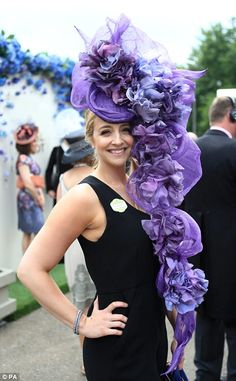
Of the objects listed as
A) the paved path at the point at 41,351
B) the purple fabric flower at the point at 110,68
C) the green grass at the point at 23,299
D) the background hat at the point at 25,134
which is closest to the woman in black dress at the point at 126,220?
the purple fabric flower at the point at 110,68

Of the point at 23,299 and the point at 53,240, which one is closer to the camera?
the point at 53,240

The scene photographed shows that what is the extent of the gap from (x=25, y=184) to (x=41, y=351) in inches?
93.8

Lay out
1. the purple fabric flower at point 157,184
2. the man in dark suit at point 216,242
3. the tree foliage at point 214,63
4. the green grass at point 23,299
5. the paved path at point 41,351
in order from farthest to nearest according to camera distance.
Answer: the tree foliage at point 214,63 → the green grass at point 23,299 → the paved path at point 41,351 → the man in dark suit at point 216,242 → the purple fabric flower at point 157,184

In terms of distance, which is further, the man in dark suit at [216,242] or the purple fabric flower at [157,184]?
the man in dark suit at [216,242]

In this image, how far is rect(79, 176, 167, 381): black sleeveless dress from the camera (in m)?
1.71

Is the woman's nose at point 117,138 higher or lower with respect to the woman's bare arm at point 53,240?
higher

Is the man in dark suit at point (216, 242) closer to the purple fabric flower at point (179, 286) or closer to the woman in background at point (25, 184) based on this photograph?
the purple fabric flower at point (179, 286)

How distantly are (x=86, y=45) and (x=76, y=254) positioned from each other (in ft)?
6.61

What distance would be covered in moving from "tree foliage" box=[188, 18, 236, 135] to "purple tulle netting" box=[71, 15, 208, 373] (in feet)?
117

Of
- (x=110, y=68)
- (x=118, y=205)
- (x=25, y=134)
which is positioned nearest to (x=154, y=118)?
(x=110, y=68)

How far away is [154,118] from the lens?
67.1 inches

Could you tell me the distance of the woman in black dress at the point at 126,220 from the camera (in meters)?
1.69

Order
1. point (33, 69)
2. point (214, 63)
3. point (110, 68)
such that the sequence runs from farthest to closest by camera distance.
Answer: point (214, 63), point (33, 69), point (110, 68)

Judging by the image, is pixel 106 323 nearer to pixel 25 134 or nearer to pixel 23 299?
pixel 23 299
